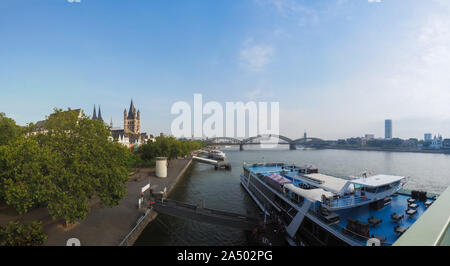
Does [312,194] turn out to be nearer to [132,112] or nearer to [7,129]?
[7,129]

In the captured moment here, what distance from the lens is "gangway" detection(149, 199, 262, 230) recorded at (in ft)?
52.4

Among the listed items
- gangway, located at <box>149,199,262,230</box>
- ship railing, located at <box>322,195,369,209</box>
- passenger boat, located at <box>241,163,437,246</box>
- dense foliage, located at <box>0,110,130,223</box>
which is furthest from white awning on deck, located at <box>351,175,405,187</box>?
dense foliage, located at <box>0,110,130,223</box>

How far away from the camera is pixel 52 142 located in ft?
48.3

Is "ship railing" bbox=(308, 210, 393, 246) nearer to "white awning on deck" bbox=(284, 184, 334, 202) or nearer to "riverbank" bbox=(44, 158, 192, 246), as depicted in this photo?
"white awning on deck" bbox=(284, 184, 334, 202)

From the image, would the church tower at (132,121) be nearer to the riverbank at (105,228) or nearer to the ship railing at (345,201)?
the riverbank at (105,228)

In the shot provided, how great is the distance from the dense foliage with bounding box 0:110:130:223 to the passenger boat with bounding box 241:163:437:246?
13598mm

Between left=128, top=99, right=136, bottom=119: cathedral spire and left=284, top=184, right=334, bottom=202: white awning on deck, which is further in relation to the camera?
left=128, top=99, right=136, bottom=119: cathedral spire

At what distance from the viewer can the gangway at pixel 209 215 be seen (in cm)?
1598

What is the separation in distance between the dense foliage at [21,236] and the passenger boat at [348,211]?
15744mm

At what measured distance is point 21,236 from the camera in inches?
444

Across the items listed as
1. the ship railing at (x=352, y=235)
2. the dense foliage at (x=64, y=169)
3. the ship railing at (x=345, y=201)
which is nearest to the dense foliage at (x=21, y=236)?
the dense foliage at (x=64, y=169)
